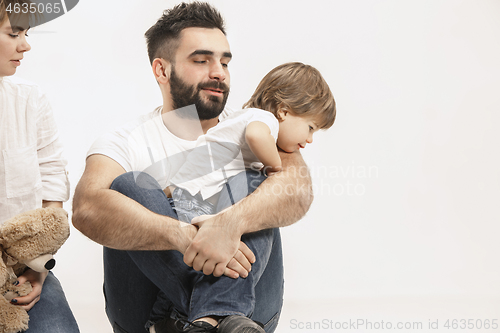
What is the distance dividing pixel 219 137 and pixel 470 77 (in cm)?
197

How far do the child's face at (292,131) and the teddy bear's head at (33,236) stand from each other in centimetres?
→ 81

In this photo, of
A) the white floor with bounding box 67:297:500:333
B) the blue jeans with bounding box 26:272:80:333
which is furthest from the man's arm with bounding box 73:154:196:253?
the white floor with bounding box 67:297:500:333

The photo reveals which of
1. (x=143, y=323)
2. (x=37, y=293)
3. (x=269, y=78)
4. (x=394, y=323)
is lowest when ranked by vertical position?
(x=394, y=323)

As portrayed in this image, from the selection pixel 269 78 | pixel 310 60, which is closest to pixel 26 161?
pixel 269 78

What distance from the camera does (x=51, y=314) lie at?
1.38 metres

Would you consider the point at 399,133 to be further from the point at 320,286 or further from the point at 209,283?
the point at 209,283

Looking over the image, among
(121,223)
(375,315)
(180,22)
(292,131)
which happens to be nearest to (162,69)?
(180,22)

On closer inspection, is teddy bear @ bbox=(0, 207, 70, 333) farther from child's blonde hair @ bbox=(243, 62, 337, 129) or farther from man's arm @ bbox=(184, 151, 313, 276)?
child's blonde hair @ bbox=(243, 62, 337, 129)

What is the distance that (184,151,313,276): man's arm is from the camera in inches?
50.4

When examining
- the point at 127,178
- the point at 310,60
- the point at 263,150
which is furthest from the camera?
the point at 310,60

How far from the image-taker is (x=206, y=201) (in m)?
1.54

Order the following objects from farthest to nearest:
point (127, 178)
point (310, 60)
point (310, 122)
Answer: point (310, 60) < point (310, 122) < point (127, 178)

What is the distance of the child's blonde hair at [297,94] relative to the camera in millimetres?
1781

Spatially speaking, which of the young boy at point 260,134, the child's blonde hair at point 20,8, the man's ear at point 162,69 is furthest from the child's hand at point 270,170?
the child's blonde hair at point 20,8
